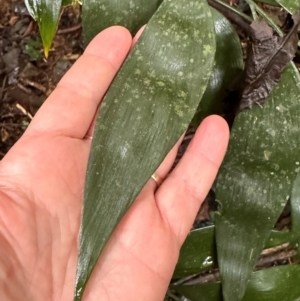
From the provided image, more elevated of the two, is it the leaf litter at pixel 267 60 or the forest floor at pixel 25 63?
the leaf litter at pixel 267 60

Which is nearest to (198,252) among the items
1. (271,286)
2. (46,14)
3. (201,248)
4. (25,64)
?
(201,248)

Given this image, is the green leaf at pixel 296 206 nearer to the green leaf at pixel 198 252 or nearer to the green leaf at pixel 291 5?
the green leaf at pixel 198 252

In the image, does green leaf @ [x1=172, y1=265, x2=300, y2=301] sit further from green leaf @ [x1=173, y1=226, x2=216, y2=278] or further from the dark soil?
the dark soil

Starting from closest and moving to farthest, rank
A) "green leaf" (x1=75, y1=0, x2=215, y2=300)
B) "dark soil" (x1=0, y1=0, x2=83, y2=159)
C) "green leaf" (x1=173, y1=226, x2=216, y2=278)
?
"green leaf" (x1=75, y1=0, x2=215, y2=300)
"green leaf" (x1=173, y1=226, x2=216, y2=278)
"dark soil" (x1=0, y1=0, x2=83, y2=159)

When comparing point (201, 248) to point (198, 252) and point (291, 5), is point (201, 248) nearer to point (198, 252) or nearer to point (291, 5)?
point (198, 252)

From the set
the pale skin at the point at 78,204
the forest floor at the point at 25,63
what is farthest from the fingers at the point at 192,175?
the forest floor at the point at 25,63

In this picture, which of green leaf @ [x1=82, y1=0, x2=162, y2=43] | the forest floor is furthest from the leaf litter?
the forest floor

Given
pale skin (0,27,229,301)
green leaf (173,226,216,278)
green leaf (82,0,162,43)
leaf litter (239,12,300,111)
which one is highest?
leaf litter (239,12,300,111)
